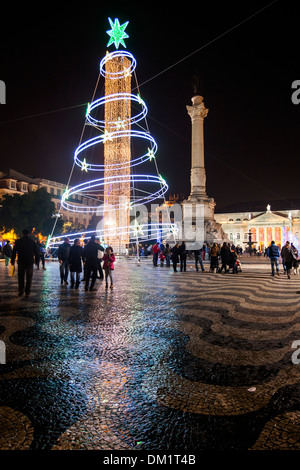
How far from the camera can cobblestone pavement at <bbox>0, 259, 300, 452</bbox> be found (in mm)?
1746

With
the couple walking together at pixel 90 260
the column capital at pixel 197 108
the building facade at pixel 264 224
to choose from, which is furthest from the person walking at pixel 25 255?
the building facade at pixel 264 224

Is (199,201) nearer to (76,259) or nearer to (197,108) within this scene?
(197,108)

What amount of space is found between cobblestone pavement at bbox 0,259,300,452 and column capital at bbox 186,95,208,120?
34.0 metres

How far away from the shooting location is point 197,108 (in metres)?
35.2

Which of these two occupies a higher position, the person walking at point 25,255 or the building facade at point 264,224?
the building facade at point 264,224

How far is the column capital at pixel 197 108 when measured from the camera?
115 ft

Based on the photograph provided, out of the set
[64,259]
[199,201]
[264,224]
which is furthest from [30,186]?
[264,224]

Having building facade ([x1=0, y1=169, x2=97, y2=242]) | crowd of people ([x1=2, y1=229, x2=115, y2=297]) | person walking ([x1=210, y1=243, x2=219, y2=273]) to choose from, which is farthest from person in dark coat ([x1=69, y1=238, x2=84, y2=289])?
building facade ([x1=0, y1=169, x2=97, y2=242])

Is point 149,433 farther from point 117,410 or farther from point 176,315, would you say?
point 176,315

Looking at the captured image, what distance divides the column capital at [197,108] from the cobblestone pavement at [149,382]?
34.0m

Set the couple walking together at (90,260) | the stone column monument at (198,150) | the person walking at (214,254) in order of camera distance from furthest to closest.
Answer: the stone column monument at (198,150), the person walking at (214,254), the couple walking together at (90,260)

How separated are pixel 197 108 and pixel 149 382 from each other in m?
36.9

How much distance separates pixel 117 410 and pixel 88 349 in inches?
56.1

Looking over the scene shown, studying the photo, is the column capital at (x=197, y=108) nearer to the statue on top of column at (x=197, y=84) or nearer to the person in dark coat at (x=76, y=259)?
the statue on top of column at (x=197, y=84)
